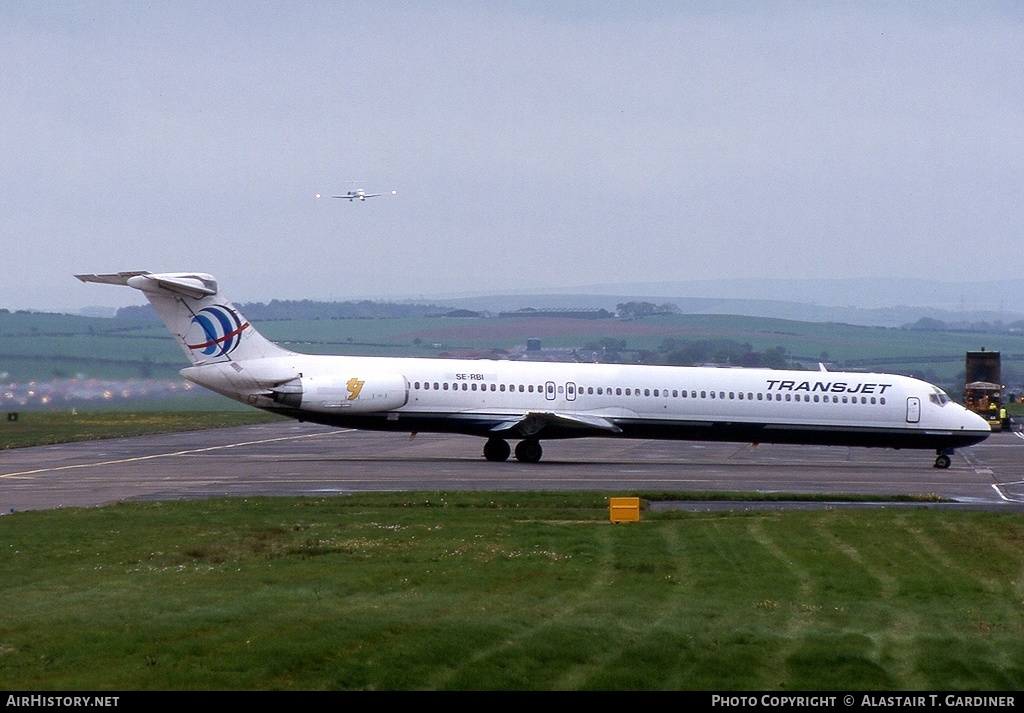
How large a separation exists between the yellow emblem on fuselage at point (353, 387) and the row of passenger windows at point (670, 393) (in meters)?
2.30

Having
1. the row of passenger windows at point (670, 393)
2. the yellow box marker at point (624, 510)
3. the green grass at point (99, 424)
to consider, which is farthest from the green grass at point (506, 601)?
the green grass at point (99, 424)

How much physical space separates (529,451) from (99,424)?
1213 inches

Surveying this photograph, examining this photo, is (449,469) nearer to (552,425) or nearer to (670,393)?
(552,425)

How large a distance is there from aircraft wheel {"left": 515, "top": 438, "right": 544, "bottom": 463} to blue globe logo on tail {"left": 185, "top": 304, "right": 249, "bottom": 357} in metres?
9.48

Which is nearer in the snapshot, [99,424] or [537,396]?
[537,396]

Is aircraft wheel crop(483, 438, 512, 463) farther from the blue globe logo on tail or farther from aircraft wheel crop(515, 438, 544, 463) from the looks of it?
the blue globe logo on tail

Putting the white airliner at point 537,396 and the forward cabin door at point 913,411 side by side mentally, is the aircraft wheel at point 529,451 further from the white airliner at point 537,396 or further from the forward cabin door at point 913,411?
the forward cabin door at point 913,411

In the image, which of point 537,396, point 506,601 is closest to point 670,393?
point 537,396

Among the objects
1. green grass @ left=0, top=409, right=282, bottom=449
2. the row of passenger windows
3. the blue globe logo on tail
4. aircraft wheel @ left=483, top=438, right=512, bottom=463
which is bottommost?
green grass @ left=0, top=409, right=282, bottom=449

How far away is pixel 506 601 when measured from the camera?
1537cm

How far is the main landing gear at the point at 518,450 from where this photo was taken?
41125mm

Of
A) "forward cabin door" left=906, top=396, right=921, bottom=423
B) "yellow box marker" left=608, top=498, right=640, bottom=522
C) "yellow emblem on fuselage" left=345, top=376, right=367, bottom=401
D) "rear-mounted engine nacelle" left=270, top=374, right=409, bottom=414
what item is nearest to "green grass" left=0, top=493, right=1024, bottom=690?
"yellow box marker" left=608, top=498, right=640, bottom=522

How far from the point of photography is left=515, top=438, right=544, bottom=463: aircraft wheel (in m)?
41.1
